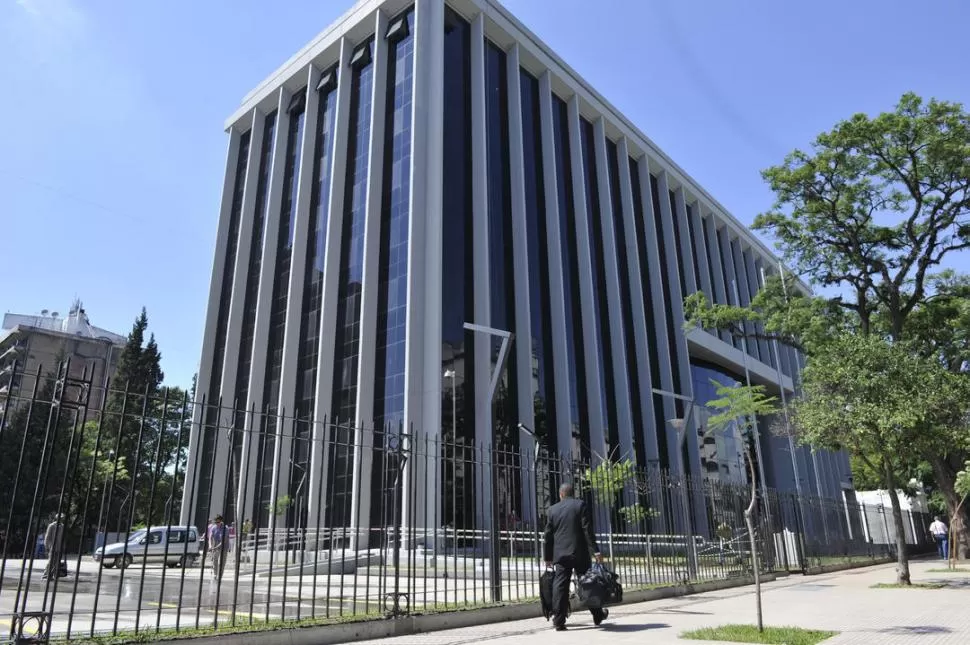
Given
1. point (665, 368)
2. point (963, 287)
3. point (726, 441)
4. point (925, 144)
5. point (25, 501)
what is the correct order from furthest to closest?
point (726, 441) → point (665, 368) → point (25, 501) → point (963, 287) → point (925, 144)

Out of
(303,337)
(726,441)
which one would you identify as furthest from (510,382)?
(726,441)

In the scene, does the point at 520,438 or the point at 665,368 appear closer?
the point at 520,438

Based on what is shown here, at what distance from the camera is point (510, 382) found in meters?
31.0

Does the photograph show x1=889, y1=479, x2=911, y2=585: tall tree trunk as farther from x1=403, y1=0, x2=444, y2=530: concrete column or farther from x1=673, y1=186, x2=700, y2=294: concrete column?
x1=673, y1=186, x2=700, y2=294: concrete column

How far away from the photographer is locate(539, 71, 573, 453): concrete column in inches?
1293

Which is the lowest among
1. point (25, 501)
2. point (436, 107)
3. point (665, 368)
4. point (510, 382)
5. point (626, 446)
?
point (25, 501)

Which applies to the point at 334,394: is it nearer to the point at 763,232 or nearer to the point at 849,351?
the point at 763,232

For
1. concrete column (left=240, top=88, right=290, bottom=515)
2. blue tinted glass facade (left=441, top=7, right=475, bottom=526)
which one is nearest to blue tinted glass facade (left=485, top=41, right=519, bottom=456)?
blue tinted glass facade (left=441, top=7, right=475, bottom=526)

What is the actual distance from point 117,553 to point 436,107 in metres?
22.7

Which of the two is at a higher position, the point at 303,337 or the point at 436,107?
the point at 436,107

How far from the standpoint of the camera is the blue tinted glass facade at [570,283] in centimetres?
3488

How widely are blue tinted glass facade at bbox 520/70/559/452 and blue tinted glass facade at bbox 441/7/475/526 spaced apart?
4201 mm

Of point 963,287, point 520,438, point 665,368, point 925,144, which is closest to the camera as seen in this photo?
point 925,144

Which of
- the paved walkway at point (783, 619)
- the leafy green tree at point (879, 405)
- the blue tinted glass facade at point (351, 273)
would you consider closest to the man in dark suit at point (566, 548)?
the paved walkway at point (783, 619)
